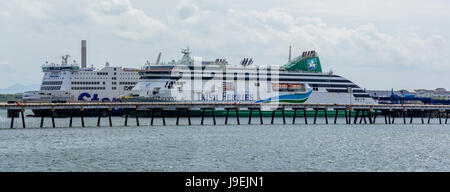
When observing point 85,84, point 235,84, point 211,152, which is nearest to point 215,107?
point 211,152

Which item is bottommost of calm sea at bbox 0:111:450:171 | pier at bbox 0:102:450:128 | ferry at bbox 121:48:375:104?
calm sea at bbox 0:111:450:171

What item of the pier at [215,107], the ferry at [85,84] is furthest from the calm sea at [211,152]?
the ferry at [85,84]

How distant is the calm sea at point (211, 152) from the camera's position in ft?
129

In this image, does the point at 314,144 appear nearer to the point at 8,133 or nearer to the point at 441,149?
the point at 441,149

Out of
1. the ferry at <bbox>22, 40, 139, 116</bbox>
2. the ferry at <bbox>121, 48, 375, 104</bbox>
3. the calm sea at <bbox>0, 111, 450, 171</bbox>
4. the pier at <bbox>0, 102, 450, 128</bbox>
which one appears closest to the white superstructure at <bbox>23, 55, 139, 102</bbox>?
the ferry at <bbox>22, 40, 139, 116</bbox>

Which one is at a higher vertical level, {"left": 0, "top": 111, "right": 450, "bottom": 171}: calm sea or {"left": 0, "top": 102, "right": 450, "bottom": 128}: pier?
{"left": 0, "top": 102, "right": 450, "bottom": 128}: pier

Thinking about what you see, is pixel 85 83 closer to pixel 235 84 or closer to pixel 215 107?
pixel 235 84

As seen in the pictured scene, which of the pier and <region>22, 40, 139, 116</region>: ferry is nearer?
the pier

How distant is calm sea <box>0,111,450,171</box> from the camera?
39.2m

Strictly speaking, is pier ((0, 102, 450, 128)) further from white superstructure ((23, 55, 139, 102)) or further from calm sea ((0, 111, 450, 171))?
white superstructure ((23, 55, 139, 102))

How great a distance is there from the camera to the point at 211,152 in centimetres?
4712

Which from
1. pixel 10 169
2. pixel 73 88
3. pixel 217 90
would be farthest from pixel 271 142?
pixel 73 88

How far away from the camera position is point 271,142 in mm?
56688

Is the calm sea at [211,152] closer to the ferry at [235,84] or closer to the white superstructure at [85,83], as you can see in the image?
the ferry at [235,84]
